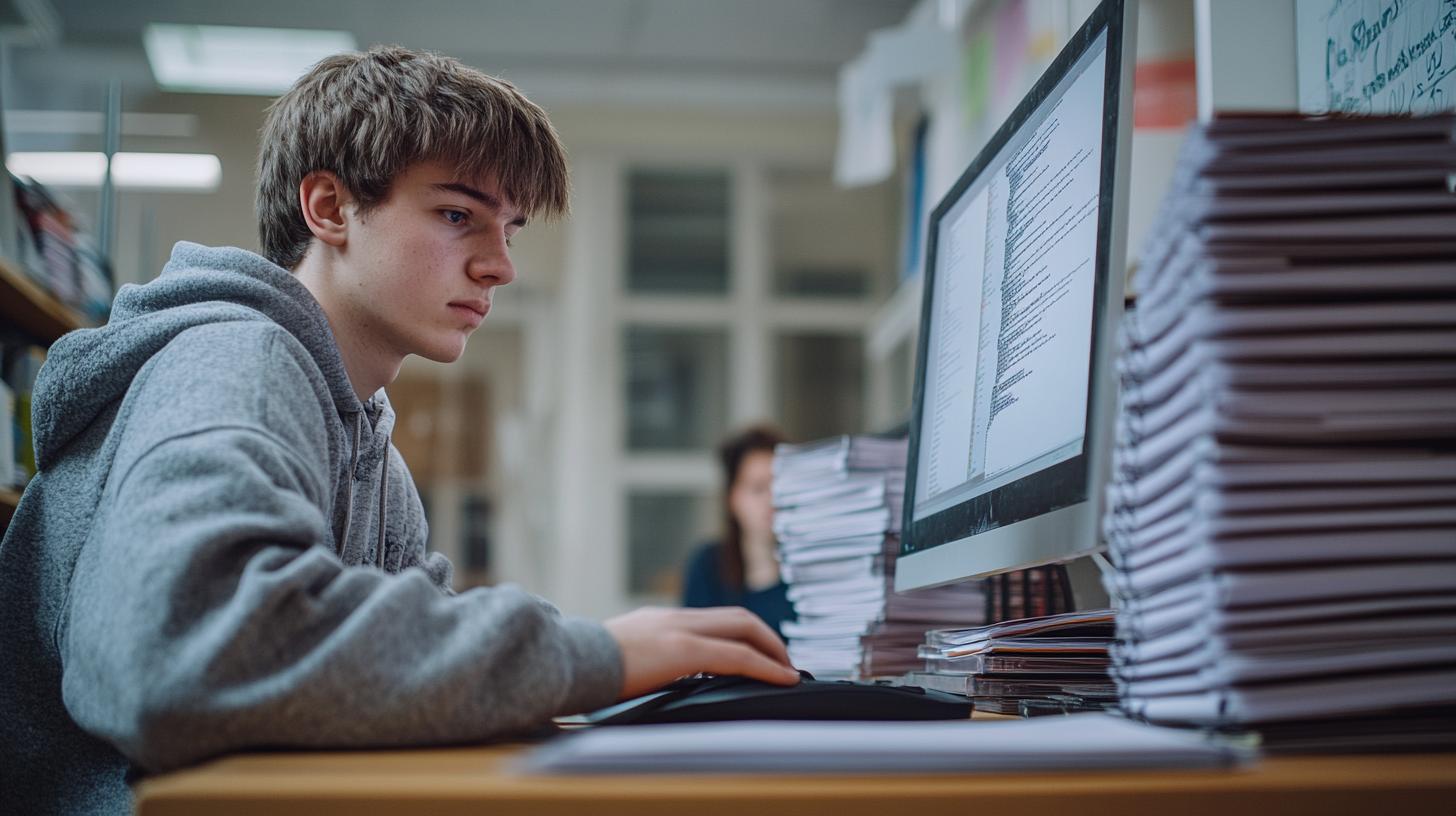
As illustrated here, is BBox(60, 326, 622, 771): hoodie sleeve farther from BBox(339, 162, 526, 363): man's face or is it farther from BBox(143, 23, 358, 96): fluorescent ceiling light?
BBox(143, 23, 358, 96): fluorescent ceiling light

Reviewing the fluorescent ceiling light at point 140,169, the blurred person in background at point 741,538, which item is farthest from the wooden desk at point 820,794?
the fluorescent ceiling light at point 140,169

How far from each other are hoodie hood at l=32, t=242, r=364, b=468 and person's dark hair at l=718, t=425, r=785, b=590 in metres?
3.06

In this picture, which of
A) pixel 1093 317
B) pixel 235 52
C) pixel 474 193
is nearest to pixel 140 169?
pixel 235 52

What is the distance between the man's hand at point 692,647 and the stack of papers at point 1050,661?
0.19 m

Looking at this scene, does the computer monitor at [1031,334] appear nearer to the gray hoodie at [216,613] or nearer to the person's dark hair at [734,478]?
the gray hoodie at [216,613]

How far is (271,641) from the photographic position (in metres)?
0.56

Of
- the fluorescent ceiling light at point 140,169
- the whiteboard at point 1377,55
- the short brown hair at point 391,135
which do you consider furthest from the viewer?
the fluorescent ceiling light at point 140,169

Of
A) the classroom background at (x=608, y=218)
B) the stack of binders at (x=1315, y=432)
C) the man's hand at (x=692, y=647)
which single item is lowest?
the man's hand at (x=692, y=647)

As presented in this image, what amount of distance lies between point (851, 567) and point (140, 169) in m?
4.86

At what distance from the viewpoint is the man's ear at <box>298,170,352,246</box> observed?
1102 millimetres

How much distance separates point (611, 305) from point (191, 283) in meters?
4.48

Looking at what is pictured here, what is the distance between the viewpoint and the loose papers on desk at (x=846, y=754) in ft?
1.51

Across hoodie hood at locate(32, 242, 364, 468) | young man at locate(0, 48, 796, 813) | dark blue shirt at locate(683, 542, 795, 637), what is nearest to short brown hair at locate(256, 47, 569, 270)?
young man at locate(0, 48, 796, 813)

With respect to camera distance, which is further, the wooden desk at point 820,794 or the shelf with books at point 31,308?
the shelf with books at point 31,308
